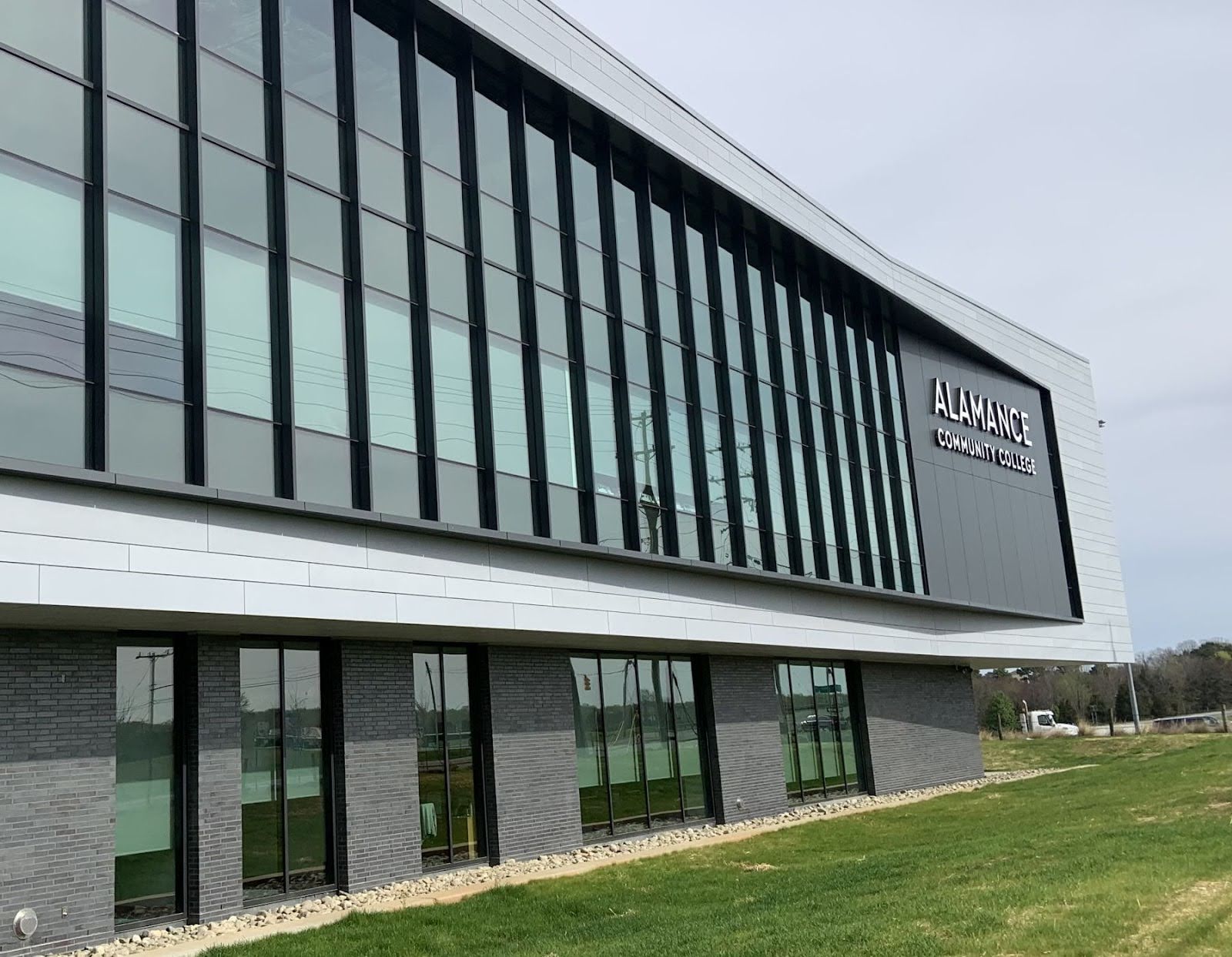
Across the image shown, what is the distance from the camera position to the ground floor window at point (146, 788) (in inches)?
579

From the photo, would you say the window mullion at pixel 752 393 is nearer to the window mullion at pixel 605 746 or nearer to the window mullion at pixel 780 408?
the window mullion at pixel 780 408

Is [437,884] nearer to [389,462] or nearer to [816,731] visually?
[389,462]

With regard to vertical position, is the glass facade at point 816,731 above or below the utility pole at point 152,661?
below

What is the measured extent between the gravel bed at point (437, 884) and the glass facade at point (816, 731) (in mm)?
709

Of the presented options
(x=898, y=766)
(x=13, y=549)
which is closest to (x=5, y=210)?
(x=13, y=549)

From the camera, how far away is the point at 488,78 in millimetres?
20703

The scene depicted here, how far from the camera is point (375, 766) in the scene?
58.6ft

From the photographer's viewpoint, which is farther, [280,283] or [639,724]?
[639,724]

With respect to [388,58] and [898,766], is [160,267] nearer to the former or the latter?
[388,58]

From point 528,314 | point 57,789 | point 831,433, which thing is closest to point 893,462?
point 831,433

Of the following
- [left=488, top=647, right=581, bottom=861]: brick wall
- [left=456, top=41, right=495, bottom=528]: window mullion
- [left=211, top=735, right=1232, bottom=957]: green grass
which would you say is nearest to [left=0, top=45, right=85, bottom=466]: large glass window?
[left=211, top=735, right=1232, bottom=957]: green grass

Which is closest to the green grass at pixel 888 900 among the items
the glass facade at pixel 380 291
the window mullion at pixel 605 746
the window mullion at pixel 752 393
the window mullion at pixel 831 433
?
the window mullion at pixel 605 746

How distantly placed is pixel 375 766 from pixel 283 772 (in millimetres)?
1581

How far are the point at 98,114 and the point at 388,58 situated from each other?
578cm
